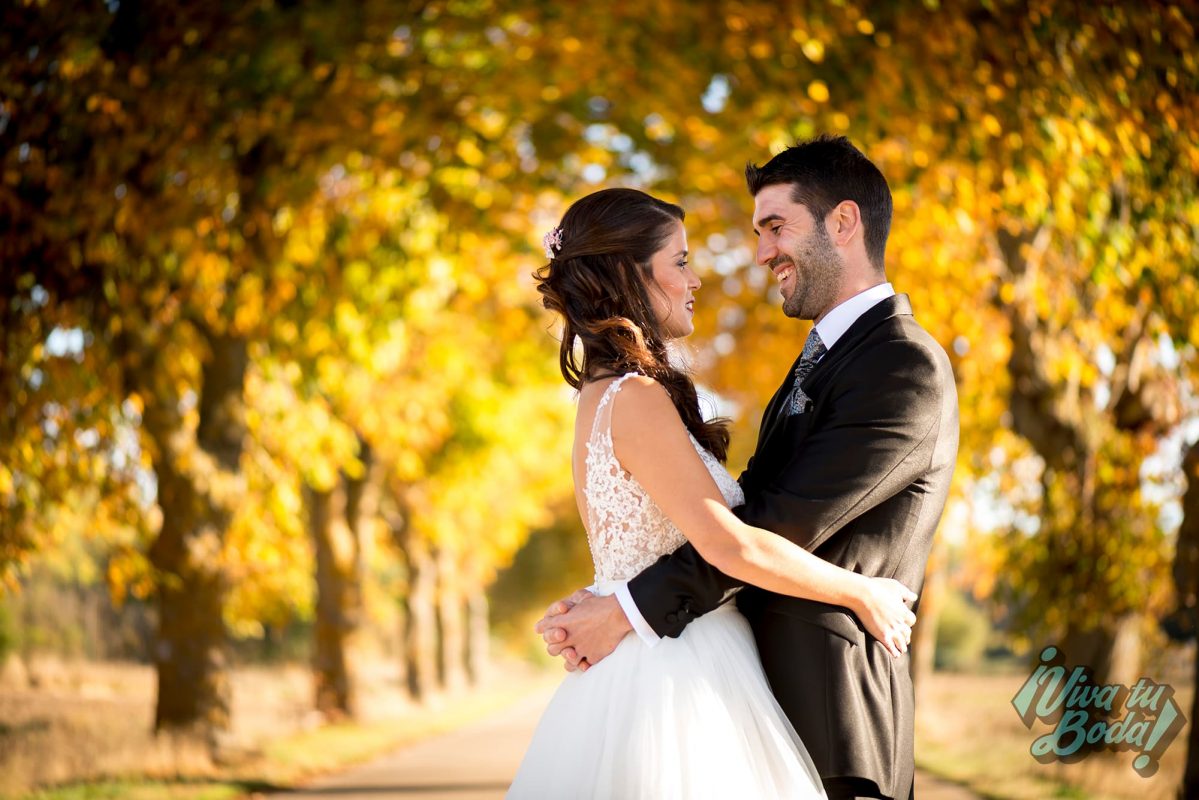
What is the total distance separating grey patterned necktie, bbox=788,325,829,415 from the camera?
3660 millimetres

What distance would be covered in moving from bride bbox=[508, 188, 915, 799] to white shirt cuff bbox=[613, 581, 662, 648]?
3 centimetres

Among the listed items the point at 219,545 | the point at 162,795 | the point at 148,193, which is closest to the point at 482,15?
the point at 148,193

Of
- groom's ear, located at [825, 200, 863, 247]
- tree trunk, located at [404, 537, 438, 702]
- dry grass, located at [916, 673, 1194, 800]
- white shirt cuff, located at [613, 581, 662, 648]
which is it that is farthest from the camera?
tree trunk, located at [404, 537, 438, 702]

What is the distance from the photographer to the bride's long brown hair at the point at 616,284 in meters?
3.77

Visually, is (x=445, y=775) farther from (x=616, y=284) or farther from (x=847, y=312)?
(x=847, y=312)

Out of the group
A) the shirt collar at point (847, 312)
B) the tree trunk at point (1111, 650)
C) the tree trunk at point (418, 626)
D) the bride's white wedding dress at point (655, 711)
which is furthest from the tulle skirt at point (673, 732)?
the tree trunk at point (418, 626)

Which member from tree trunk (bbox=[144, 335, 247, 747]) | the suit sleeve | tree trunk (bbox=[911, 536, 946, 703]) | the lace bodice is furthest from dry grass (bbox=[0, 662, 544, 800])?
the suit sleeve

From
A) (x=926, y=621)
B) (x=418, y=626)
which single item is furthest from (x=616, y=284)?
(x=418, y=626)

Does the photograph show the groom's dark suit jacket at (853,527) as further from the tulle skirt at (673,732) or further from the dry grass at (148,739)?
the dry grass at (148,739)

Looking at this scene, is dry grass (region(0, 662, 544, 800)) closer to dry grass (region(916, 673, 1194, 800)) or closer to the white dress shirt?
dry grass (region(916, 673, 1194, 800))

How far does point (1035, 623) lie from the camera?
10273mm

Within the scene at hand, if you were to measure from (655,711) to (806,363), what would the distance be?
114 centimetres

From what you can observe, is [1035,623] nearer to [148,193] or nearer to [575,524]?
[148,193]

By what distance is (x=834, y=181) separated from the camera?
375 centimetres
